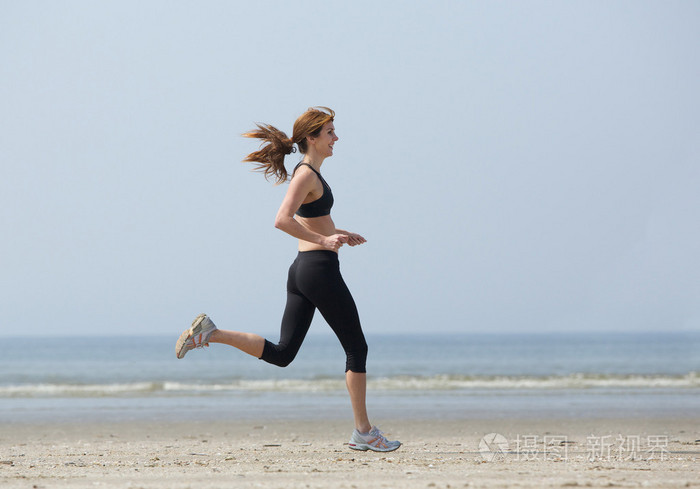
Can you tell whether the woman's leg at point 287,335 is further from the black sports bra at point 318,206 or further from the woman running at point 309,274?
the black sports bra at point 318,206

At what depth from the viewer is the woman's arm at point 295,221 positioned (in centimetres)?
400

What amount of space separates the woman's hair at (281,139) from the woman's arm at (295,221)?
30cm

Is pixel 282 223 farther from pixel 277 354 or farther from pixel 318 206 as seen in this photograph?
pixel 277 354

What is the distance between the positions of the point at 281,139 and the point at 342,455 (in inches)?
79.8

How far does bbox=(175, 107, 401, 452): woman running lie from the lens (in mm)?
4078

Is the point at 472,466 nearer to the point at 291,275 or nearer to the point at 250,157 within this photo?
the point at 291,275

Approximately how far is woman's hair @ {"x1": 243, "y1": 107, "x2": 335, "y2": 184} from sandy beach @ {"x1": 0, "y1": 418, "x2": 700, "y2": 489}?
176 cm

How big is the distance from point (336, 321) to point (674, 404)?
300 inches

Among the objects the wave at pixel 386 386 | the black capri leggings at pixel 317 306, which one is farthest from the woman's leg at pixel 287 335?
the wave at pixel 386 386

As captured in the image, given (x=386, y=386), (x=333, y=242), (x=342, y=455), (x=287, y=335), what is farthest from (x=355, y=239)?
(x=386, y=386)

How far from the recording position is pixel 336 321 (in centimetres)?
420

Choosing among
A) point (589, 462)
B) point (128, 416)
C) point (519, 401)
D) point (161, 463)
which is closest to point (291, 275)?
point (161, 463)

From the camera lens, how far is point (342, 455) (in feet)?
14.9

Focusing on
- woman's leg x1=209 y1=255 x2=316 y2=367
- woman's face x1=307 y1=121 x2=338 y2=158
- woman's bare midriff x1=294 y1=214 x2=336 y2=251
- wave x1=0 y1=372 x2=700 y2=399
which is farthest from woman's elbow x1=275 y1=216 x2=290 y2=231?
wave x1=0 y1=372 x2=700 y2=399
